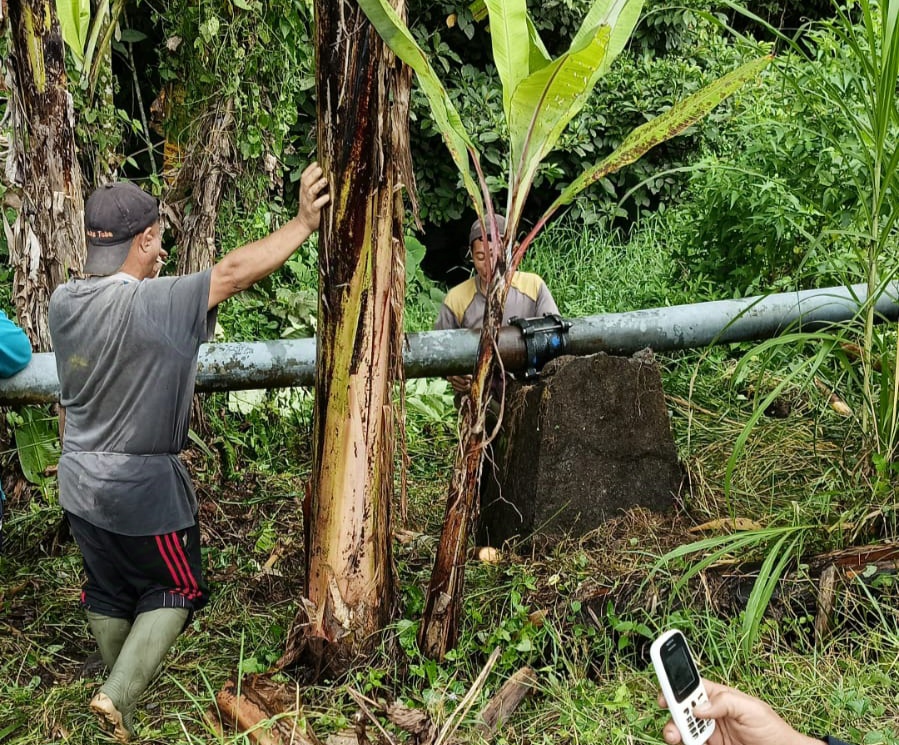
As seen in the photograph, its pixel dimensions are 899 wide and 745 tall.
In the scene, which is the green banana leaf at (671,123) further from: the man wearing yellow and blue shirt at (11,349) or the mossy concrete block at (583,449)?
the man wearing yellow and blue shirt at (11,349)

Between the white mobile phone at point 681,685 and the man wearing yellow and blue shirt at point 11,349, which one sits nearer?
the white mobile phone at point 681,685

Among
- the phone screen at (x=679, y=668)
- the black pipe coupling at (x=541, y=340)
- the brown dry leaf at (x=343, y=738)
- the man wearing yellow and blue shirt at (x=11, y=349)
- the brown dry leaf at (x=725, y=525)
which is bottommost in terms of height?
the brown dry leaf at (x=343, y=738)

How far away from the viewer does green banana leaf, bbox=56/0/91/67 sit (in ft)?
11.9

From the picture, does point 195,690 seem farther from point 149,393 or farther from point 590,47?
point 590,47

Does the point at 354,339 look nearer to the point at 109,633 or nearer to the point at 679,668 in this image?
the point at 109,633

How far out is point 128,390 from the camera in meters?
2.97

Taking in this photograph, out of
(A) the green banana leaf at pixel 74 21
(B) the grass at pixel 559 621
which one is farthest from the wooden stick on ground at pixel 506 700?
(A) the green banana leaf at pixel 74 21

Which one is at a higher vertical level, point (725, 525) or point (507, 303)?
point (507, 303)

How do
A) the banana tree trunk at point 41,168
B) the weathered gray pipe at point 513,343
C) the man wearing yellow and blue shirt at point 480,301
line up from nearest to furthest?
1. the weathered gray pipe at point 513,343
2. the banana tree trunk at point 41,168
3. the man wearing yellow and blue shirt at point 480,301

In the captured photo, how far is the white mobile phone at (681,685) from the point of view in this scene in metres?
1.87

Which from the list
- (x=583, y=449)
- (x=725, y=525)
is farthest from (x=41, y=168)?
(x=725, y=525)

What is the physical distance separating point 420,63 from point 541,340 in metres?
1.43

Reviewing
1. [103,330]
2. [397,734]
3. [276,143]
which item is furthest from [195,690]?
[276,143]

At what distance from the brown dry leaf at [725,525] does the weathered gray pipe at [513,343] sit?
663 millimetres
